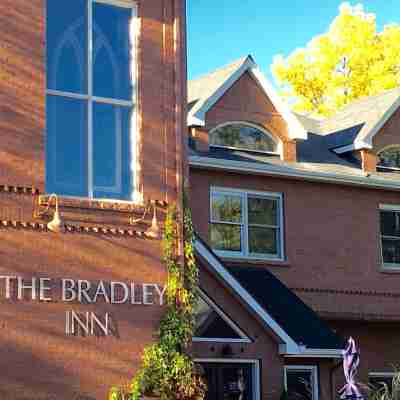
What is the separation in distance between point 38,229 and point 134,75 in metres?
2.92

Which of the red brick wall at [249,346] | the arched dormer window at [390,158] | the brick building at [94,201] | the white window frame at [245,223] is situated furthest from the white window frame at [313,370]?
the arched dormer window at [390,158]

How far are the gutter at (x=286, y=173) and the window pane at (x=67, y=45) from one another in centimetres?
809

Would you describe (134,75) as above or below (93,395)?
above

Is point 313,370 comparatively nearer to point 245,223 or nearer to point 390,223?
point 245,223

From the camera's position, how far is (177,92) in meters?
14.9

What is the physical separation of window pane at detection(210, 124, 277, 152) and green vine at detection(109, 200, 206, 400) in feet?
31.7

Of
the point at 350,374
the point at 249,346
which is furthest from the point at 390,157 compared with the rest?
the point at 350,374

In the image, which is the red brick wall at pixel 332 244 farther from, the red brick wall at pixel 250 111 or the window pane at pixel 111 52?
the window pane at pixel 111 52

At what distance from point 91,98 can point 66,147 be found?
2.90 ft

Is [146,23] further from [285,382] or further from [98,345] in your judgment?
[285,382]

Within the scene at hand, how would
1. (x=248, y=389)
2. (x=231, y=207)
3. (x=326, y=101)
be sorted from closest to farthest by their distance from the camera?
(x=248, y=389)
(x=231, y=207)
(x=326, y=101)

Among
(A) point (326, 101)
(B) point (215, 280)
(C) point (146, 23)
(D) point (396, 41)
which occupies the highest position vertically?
(D) point (396, 41)

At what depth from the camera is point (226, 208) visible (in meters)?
23.5

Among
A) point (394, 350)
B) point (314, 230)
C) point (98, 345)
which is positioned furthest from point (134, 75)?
point (394, 350)
